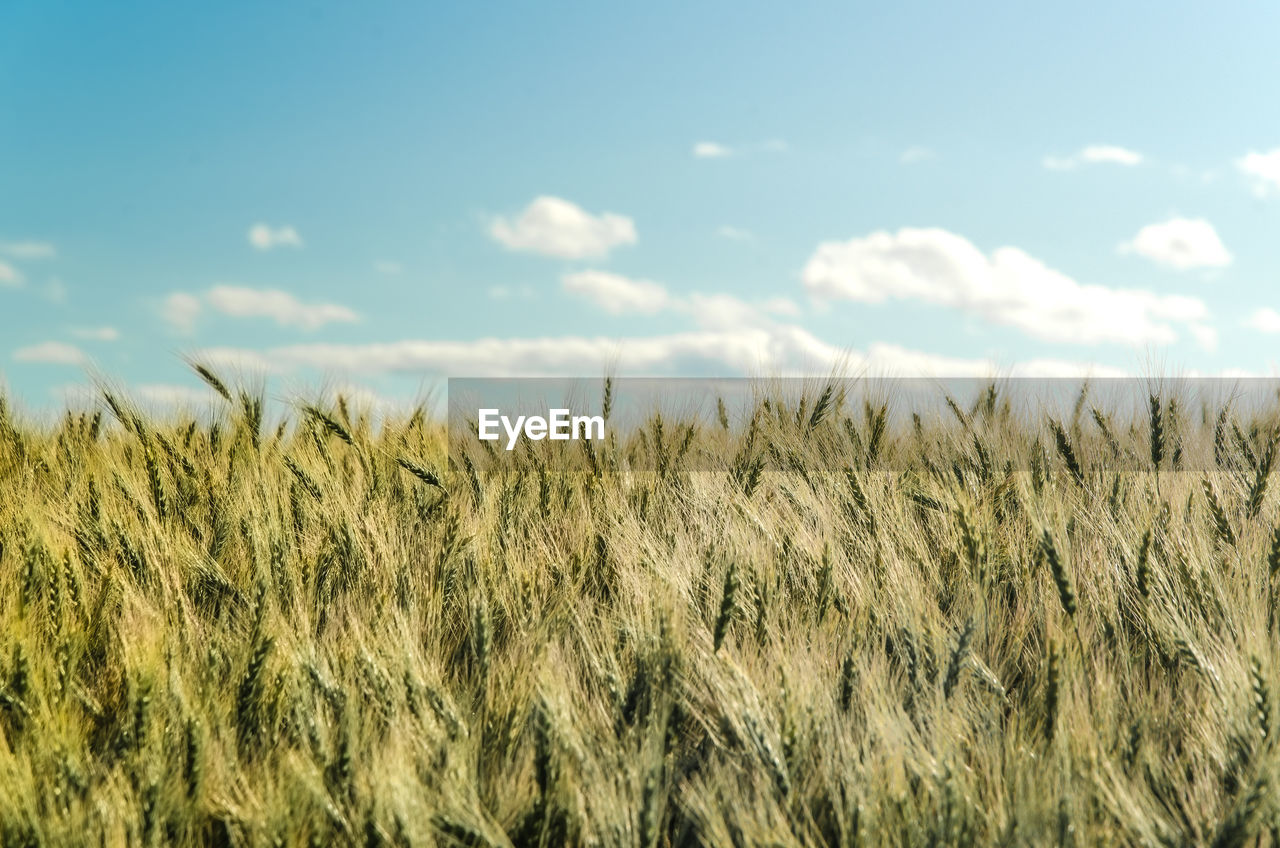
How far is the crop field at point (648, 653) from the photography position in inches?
55.8

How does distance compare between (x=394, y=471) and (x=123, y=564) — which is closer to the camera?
(x=123, y=564)

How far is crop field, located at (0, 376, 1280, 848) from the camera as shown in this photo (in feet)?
4.65

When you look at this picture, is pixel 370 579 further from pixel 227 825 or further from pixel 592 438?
pixel 592 438

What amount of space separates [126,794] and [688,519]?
5.85ft

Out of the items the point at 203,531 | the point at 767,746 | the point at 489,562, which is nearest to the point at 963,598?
the point at 767,746

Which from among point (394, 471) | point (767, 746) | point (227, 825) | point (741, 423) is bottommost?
point (227, 825)

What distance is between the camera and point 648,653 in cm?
174

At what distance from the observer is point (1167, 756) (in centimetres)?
166

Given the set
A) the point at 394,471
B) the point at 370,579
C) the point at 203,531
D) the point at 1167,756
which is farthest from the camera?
the point at 394,471

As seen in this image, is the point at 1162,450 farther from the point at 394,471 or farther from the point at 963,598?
the point at 394,471

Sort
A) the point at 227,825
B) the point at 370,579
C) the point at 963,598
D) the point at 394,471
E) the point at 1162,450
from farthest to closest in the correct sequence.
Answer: the point at 394,471, the point at 1162,450, the point at 370,579, the point at 963,598, the point at 227,825

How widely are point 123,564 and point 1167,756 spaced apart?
2.59 meters

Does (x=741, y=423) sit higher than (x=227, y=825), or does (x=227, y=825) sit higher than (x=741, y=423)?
(x=741, y=423)

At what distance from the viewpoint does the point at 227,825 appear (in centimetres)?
142
